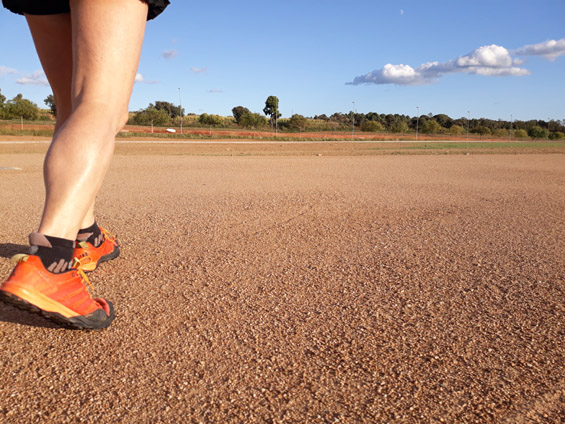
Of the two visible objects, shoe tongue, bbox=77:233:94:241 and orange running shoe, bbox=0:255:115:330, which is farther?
shoe tongue, bbox=77:233:94:241

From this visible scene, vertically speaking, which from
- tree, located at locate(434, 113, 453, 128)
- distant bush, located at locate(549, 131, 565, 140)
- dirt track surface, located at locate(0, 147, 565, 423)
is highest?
tree, located at locate(434, 113, 453, 128)

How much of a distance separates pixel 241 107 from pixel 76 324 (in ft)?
332

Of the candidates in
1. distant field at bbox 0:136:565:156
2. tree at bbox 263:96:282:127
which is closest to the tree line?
tree at bbox 263:96:282:127

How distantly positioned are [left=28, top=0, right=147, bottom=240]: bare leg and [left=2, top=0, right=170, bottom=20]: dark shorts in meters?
0.10

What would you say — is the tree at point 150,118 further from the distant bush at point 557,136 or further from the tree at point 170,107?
the distant bush at point 557,136

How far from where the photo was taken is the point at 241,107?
9950cm

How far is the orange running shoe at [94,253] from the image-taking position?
6.86 ft

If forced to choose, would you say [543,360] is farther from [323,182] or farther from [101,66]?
[323,182]

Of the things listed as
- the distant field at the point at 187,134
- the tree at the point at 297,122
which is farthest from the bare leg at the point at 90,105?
the tree at the point at 297,122

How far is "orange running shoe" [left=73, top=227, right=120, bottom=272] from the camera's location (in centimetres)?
209

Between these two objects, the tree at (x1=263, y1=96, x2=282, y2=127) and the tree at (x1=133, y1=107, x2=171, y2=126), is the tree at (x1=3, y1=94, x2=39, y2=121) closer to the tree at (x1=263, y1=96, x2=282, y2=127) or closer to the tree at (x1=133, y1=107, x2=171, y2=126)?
the tree at (x1=133, y1=107, x2=171, y2=126)

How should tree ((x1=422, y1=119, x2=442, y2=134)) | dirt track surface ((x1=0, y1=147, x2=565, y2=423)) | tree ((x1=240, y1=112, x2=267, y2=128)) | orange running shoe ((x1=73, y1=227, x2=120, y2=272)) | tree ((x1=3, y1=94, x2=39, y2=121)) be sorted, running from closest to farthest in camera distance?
dirt track surface ((x1=0, y1=147, x2=565, y2=423)), orange running shoe ((x1=73, y1=227, x2=120, y2=272)), tree ((x1=3, y1=94, x2=39, y2=121)), tree ((x1=240, y1=112, x2=267, y2=128)), tree ((x1=422, y1=119, x2=442, y2=134))

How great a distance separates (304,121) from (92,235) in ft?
245

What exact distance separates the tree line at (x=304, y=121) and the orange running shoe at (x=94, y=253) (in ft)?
178
